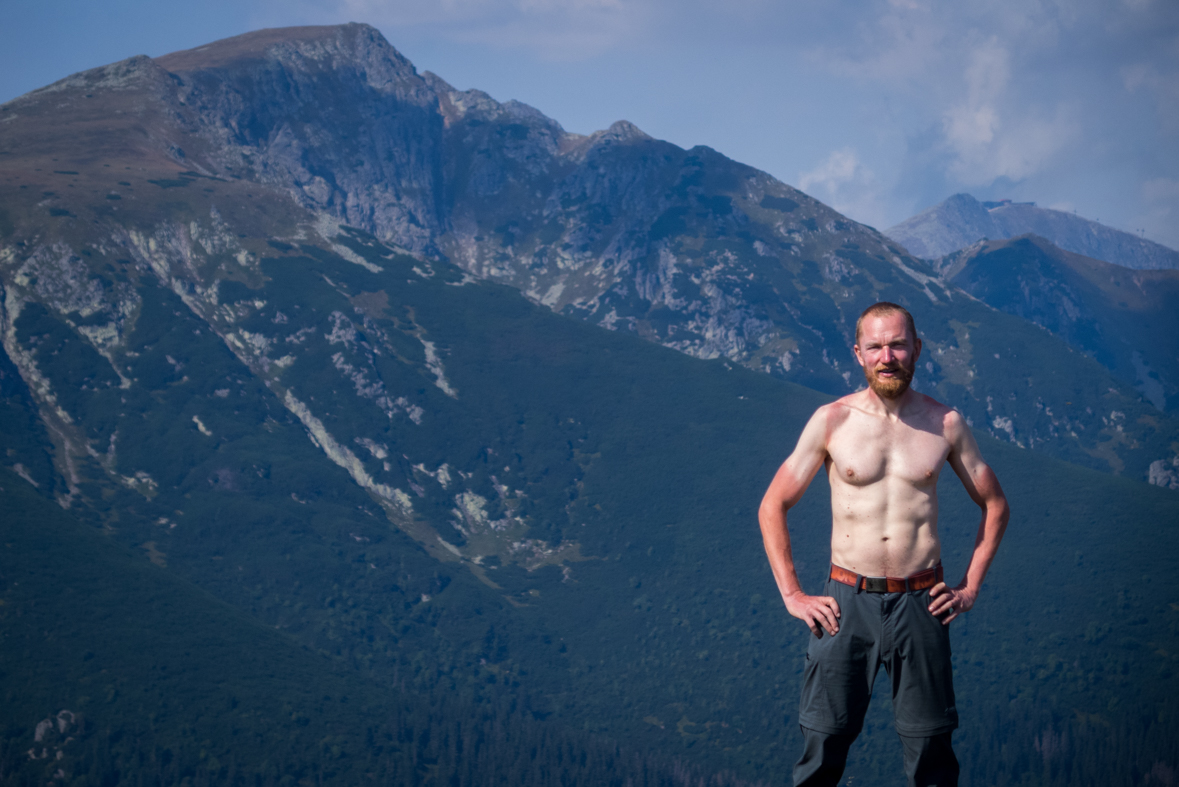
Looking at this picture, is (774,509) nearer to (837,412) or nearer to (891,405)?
(837,412)

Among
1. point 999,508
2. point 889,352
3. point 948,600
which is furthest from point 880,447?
point 948,600

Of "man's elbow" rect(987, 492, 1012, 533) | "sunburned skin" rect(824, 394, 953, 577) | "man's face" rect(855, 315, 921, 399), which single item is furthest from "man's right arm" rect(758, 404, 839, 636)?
"man's elbow" rect(987, 492, 1012, 533)

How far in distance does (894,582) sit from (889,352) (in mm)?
2876

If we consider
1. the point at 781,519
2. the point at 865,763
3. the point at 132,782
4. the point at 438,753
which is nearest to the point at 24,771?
the point at 132,782

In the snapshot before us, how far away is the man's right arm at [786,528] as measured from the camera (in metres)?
11.4

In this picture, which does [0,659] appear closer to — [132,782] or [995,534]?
[132,782]

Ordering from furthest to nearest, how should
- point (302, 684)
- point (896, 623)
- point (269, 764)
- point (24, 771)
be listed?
point (302, 684) → point (269, 764) → point (24, 771) → point (896, 623)

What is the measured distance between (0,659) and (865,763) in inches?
6614

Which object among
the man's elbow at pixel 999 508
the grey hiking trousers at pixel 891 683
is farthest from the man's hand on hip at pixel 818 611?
the man's elbow at pixel 999 508

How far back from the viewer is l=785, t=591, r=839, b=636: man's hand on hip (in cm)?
1131

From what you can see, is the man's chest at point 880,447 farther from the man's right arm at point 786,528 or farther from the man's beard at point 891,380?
the man's beard at point 891,380

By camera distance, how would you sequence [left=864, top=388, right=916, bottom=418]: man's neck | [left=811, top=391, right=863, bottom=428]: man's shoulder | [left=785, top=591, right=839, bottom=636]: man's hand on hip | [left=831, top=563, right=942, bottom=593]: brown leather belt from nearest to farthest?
[left=785, top=591, right=839, bottom=636]: man's hand on hip → [left=831, top=563, right=942, bottom=593]: brown leather belt → [left=811, top=391, right=863, bottom=428]: man's shoulder → [left=864, top=388, right=916, bottom=418]: man's neck

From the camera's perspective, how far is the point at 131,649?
17850cm

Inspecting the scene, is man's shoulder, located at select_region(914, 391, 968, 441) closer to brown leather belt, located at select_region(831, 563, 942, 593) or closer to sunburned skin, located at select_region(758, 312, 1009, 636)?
sunburned skin, located at select_region(758, 312, 1009, 636)
